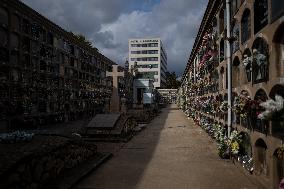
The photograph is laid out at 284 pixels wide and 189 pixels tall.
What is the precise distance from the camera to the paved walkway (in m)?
6.70

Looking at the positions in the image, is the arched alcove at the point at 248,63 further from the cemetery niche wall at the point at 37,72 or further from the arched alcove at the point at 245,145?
Result: the cemetery niche wall at the point at 37,72

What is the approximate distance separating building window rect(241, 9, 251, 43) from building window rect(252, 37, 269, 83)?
87 cm

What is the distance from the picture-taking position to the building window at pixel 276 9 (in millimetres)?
5352

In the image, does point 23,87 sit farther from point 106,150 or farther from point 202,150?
point 202,150

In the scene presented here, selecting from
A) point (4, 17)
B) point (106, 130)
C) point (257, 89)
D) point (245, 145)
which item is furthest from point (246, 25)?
point (4, 17)

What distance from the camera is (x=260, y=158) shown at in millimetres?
6906

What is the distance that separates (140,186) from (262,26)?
368 centimetres

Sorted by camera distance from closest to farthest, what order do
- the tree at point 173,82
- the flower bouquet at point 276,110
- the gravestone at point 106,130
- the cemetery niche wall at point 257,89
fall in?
the flower bouquet at point 276,110
the cemetery niche wall at point 257,89
the gravestone at point 106,130
the tree at point 173,82

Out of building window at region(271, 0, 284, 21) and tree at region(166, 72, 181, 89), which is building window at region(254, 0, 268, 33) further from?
tree at region(166, 72, 181, 89)

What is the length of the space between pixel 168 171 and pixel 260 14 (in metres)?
3.72

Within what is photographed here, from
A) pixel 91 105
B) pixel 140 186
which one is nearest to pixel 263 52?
pixel 140 186

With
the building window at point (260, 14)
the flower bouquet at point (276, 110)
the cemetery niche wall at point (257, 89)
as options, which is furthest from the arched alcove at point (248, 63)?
the flower bouquet at point (276, 110)

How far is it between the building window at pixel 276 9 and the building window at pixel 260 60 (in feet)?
1.82

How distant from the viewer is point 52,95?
17.8 metres
